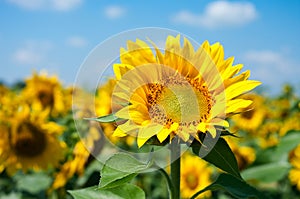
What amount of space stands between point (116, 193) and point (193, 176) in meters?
2.27

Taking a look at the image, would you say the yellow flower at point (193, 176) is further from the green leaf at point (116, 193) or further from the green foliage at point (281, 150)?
the green leaf at point (116, 193)

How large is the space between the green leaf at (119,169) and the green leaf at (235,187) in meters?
0.19

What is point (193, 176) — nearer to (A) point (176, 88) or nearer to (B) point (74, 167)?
(B) point (74, 167)

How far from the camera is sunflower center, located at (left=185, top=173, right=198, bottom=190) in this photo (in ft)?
11.5

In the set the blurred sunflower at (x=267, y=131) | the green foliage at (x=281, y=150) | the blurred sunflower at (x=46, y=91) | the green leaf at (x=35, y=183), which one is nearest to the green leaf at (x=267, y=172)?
the green foliage at (x=281, y=150)

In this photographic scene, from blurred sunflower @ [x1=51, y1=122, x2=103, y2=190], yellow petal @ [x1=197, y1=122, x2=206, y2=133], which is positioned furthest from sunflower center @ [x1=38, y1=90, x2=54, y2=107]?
yellow petal @ [x1=197, y1=122, x2=206, y2=133]

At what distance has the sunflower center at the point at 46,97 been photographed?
179 inches

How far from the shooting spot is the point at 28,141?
310 cm

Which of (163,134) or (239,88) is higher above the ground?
(239,88)

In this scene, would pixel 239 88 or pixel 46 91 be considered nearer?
pixel 239 88

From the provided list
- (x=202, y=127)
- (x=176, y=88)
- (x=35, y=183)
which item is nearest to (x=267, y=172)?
(x=35, y=183)

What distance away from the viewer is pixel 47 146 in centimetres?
318

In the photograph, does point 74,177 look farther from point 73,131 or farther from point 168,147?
point 168,147

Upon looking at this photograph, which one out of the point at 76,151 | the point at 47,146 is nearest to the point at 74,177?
the point at 76,151
